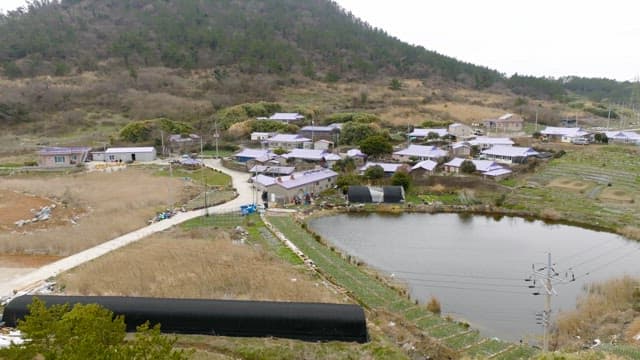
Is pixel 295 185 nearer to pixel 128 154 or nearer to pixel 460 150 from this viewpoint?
pixel 460 150

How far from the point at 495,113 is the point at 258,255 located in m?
46.2

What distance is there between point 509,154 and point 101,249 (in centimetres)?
2709

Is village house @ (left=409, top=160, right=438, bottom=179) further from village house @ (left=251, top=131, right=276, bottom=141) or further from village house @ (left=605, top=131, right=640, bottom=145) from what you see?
village house @ (left=605, top=131, right=640, bottom=145)

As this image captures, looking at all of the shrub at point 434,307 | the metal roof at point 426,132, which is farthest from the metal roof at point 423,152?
the shrub at point 434,307

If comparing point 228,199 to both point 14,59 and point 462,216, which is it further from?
point 14,59

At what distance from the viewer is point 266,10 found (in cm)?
9769

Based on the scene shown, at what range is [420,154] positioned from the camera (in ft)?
112

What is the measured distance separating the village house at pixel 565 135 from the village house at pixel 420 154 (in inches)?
554

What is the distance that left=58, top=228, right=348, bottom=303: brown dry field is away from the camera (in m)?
13.8

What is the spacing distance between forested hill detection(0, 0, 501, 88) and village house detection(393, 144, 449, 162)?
118 ft

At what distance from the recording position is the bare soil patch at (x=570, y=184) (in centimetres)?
2777

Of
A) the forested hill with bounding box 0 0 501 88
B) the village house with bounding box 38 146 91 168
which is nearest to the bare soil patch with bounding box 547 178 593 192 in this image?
the village house with bounding box 38 146 91 168

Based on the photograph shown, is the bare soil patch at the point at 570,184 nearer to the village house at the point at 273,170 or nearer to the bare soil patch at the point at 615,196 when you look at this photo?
the bare soil patch at the point at 615,196

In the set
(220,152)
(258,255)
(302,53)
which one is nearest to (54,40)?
(302,53)
